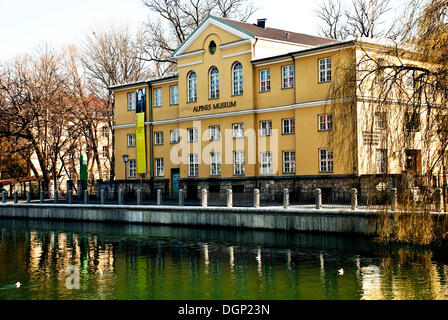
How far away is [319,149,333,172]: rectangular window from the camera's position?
121 feet

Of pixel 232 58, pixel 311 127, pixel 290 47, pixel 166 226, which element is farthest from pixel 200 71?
pixel 166 226

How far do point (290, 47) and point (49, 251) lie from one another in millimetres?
23672

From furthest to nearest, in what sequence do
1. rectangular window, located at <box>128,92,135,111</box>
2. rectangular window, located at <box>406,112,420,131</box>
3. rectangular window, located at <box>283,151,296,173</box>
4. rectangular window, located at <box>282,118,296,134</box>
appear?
1. rectangular window, located at <box>128,92,135,111</box>
2. rectangular window, located at <box>282,118,296,134</box>
3. rectangular window, located at <box>283,151,296,173</box>
4. rectangular window, located at <box>406,112,420,131</box>

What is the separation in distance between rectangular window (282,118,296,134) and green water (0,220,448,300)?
1062cm

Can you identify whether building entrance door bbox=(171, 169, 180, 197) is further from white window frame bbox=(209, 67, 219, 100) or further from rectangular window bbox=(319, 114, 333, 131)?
rectangular window bbox=(319, 114, 333, 131)

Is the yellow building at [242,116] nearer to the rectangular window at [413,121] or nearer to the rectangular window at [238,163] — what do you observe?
the rectangular window at [238,163]

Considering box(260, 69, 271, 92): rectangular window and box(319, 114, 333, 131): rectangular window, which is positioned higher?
box(260, 69, 271, 92): rectangular window

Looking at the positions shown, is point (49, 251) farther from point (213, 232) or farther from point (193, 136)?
point (193, 136)

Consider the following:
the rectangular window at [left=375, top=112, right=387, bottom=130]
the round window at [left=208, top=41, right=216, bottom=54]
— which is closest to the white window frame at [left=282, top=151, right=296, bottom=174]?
the round window at [left=208, top=41, right=216, bottom=54]

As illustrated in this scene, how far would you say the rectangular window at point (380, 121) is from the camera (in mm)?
19672

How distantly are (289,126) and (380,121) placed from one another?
19.8 m

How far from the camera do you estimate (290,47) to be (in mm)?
43344

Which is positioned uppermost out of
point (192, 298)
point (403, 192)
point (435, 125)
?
point (435, 125)

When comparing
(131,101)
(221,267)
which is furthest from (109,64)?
(221,267)
